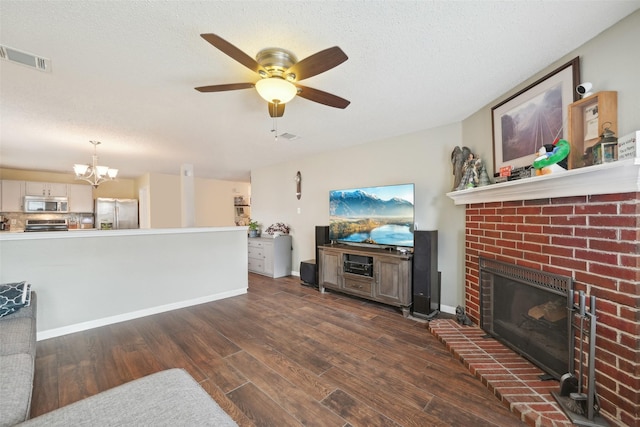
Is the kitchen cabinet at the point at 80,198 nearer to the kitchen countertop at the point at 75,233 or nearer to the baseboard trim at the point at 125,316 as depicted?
the kitchen countertop at the point at 75,233

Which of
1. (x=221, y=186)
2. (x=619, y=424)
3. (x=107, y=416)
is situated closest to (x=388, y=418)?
(x=619, y=424)

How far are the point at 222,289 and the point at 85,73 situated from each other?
2869 mm

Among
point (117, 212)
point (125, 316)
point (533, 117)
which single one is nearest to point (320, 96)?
point (533, 117)

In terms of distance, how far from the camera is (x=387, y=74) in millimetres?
2006

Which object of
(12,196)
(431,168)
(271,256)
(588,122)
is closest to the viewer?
(588,122)

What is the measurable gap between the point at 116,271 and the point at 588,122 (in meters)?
4.45

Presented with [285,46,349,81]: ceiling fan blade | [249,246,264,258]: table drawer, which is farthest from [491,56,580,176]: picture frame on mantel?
[249,246,264,258]: table drawer

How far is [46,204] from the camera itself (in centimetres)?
573

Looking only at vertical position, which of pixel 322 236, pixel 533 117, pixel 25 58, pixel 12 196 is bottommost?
pixel 322 236

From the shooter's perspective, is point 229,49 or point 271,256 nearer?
point 229,49

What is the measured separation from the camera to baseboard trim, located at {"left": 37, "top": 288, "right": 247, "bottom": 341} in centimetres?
256

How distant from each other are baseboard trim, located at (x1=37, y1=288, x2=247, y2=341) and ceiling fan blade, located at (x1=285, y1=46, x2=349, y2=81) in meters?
3.15

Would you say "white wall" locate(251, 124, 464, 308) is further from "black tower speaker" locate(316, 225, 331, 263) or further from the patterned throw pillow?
the patterned throw pillow

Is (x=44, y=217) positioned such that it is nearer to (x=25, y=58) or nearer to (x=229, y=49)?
(x=25, y=58)
